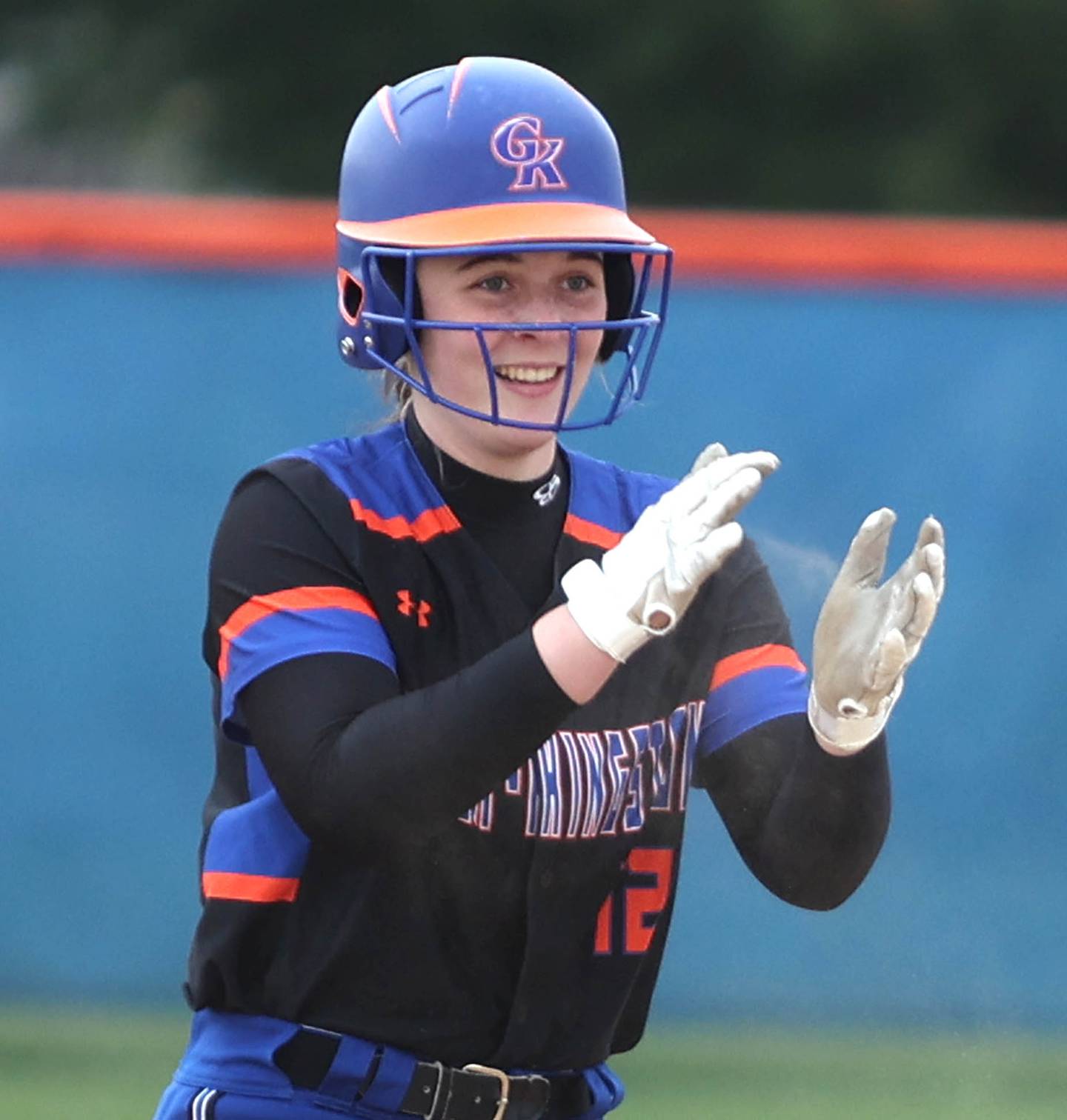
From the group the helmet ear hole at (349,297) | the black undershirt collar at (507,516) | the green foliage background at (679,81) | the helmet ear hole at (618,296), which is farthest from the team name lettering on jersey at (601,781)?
the green foliage background at (679,81)

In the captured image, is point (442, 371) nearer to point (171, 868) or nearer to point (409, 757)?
point (409, 757)

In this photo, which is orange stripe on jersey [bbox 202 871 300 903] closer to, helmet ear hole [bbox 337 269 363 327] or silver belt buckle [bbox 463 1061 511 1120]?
silver belt buckle [bbox 463 1061 511 1120]

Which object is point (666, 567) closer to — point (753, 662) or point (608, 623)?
point (608, 623)

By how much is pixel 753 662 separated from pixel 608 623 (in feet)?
1.59

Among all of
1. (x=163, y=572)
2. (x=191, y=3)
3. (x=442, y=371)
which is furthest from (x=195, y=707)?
(x=191, y=3)

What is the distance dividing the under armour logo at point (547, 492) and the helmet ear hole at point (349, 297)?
29 cm

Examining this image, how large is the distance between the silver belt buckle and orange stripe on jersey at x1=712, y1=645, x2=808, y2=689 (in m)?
0.49

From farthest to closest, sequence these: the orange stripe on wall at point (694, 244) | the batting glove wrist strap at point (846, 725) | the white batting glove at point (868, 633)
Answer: the orange stripe on wall at point (694, 244), the batting glove wrist strap at point (846, 725), the white batting glove at point (868, 633)

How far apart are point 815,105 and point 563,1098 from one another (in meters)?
6.64

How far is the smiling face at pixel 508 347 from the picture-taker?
2.44 m

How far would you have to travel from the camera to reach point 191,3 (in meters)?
8.70

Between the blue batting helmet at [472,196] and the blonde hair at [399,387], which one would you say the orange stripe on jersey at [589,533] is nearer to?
the blue batting helmet at [472,196]

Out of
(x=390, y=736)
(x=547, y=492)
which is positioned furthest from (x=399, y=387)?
(x=390, y=736)

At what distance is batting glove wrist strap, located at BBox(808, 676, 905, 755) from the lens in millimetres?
2326
